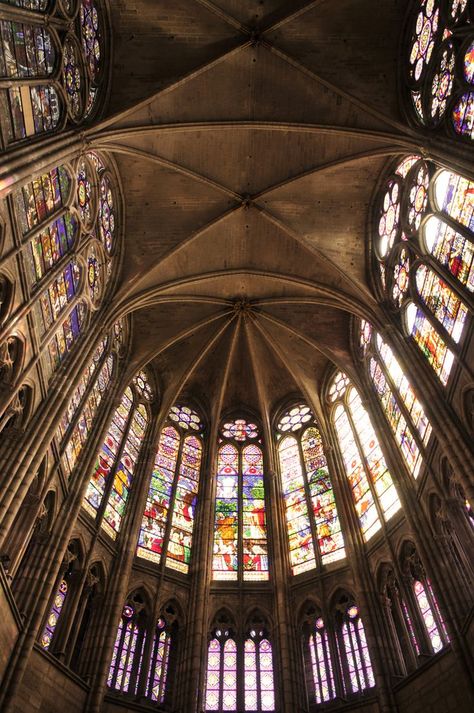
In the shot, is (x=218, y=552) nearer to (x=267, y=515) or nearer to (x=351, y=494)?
(x=267, y=515)

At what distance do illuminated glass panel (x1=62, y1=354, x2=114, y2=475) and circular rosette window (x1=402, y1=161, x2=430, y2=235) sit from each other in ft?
29.0

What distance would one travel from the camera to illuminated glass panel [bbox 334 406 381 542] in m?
15.9

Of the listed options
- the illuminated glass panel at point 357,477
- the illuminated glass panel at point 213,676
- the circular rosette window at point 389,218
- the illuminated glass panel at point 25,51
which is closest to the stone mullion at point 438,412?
the circular rosette window at point 389,218

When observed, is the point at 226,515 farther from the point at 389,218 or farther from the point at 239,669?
the point at 389,218

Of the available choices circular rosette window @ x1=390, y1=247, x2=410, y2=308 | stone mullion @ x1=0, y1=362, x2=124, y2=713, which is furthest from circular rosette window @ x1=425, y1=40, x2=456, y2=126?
stone mullion @ x1=0, y1=362, x2=124, y2=713

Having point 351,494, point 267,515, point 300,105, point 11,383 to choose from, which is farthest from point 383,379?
point 11,383

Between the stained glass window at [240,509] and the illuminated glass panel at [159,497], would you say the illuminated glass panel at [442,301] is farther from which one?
the illuminated glass panel at [159,497]

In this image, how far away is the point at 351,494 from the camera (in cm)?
1705

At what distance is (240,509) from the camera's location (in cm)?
1861

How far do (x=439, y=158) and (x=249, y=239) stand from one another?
734 cm

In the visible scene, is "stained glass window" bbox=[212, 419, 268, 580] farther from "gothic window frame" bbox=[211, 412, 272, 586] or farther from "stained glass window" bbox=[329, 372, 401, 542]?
"stained glass window" bbox=[329, 372, 401, 542]

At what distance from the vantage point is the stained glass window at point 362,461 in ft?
51.3

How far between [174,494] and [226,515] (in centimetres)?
171

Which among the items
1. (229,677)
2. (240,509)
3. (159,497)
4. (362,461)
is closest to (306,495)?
(240,509)
